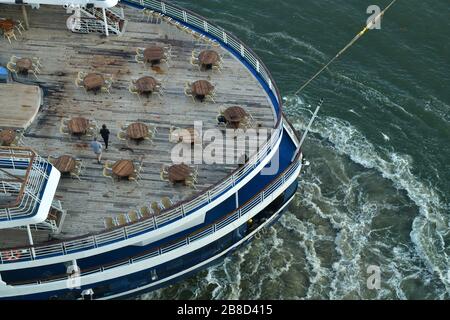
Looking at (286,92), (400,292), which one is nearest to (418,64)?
(286,92)

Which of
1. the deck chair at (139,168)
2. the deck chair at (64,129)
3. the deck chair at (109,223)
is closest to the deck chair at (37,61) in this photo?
the deck chair at (64,129)

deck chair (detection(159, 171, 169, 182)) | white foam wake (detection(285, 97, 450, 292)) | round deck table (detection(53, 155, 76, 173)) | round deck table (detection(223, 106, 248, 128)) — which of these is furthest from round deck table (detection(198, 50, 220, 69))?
white foam wake (detection(285, 97, 450, 292))

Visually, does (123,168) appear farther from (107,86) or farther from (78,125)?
(107,86)

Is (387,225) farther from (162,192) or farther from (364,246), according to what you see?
(162,192)

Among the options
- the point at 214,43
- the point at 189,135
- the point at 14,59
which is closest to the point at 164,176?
the point at 189,135

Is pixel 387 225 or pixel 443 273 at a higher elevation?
pixel 387 225

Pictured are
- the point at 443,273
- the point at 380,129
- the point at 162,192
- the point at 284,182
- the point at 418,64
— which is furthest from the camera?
the point at 418,64
